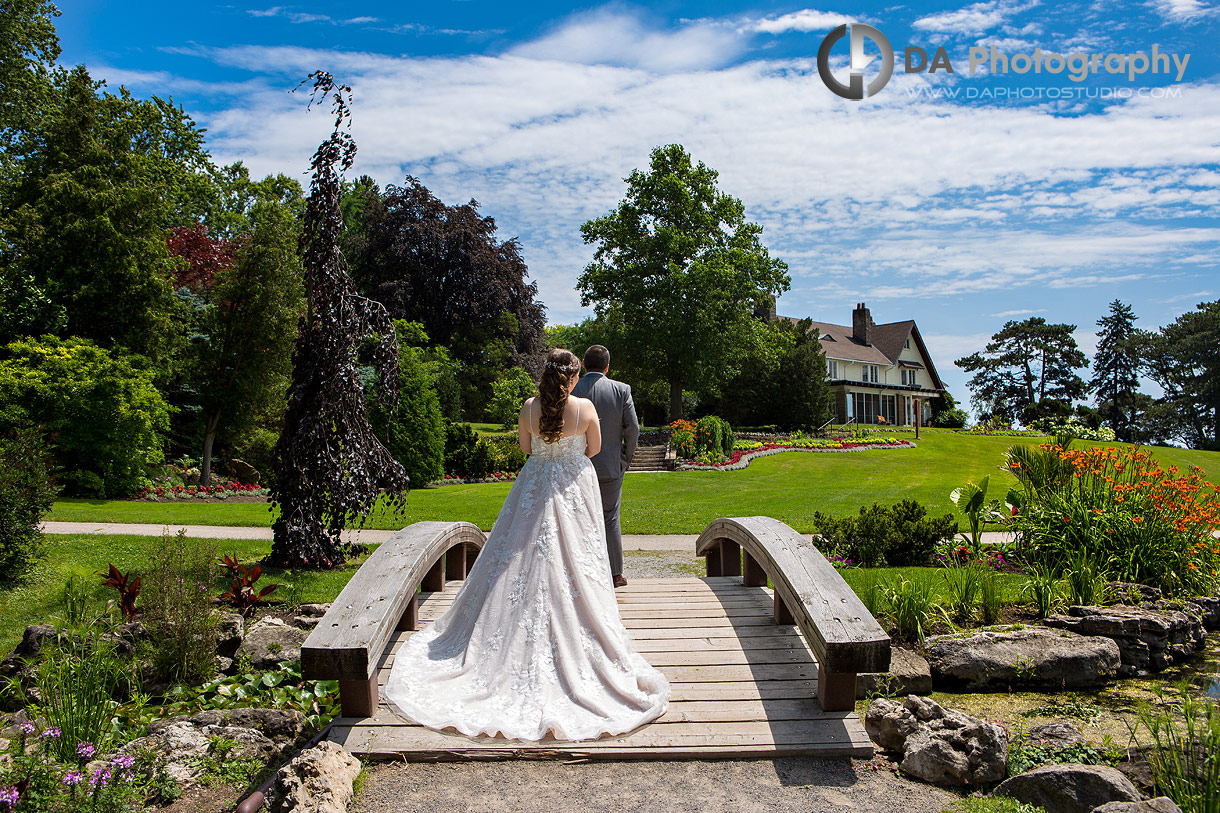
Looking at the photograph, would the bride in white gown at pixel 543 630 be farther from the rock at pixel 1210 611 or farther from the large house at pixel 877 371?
the large house at pixel 877 371

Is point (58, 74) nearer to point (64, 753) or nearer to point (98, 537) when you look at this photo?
point (98, 537)

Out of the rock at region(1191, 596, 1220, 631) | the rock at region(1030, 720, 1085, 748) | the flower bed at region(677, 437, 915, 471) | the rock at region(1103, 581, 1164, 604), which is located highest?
the flower bed at region(677, 437, 915, 471)

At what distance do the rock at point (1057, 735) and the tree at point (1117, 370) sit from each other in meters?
61.4

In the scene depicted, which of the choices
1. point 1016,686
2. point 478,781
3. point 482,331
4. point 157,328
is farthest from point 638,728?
point 482,331

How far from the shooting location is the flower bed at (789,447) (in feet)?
79.7

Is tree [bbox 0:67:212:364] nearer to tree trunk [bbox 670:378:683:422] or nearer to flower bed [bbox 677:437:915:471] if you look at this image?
flower bed [bbox 677:437:915:471]

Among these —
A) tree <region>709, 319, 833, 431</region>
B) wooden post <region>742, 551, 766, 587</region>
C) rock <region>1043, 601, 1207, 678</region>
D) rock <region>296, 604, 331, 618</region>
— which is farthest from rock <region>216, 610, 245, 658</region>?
tree <region>709, 319, 833, 431</region>

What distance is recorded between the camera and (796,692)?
4418 mm

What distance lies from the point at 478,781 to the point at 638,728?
87 cm

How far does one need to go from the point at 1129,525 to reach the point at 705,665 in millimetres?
5885

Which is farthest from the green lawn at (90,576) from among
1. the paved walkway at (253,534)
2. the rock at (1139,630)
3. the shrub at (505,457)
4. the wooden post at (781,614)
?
the shrub at (505,457)

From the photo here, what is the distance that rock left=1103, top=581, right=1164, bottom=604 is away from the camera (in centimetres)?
713

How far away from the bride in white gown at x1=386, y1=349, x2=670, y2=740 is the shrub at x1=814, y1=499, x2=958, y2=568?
5.35m

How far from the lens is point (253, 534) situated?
38.7 feet
